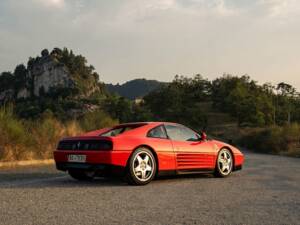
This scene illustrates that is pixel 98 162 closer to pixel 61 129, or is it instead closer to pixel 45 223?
pixel 45 223

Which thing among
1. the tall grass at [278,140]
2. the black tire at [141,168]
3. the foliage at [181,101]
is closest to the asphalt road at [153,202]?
the black tire at [141,168]

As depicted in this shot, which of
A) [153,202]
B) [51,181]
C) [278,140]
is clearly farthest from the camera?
[278,140]

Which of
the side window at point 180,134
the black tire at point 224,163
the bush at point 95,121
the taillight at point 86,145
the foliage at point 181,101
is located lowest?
the black tire at point 224,163

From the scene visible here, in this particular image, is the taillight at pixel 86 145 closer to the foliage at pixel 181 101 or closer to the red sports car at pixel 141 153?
the red sports car at pixel 141 153

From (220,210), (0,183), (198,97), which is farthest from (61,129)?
(198,97)

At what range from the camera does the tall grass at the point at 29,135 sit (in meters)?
12.7

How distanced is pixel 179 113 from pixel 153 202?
66.5 meters

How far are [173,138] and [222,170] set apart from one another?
63.6 inches

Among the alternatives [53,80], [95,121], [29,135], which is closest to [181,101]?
[95,121]

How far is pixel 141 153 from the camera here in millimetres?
8312

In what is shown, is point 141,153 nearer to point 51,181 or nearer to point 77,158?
point 77,158

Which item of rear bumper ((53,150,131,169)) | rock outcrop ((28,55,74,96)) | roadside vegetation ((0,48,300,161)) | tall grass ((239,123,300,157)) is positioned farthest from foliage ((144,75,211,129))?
rock outcrop ((28,55,74,96))

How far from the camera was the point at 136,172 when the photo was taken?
320 inches

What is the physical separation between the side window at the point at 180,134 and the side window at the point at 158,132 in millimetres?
147
